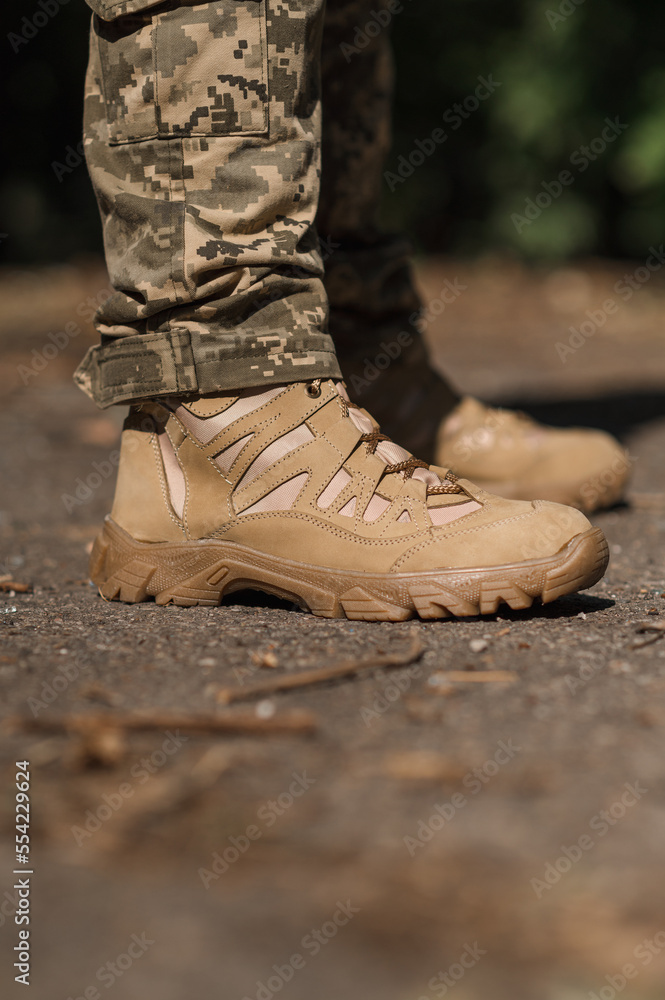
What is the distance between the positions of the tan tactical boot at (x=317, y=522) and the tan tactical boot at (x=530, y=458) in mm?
801

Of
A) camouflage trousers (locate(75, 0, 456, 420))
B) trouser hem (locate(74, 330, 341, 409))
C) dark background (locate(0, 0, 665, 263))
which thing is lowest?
dark background (locate(0, 0, 665, 263))

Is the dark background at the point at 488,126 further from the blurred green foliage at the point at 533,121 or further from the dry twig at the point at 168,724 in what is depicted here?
the dry twig at the point at 168,724

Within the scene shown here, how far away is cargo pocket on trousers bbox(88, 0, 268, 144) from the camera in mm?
1256

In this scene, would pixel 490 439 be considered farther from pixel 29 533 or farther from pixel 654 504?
pixel 29 533

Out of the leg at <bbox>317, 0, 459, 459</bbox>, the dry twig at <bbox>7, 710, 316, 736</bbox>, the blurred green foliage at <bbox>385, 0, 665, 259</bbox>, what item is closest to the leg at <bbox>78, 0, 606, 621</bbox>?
the dry twig at <bbox>7, 710, 316, 736</bbox>

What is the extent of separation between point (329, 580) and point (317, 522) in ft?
0.28

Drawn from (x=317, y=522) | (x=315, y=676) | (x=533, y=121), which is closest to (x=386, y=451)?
(x=317, y=522)

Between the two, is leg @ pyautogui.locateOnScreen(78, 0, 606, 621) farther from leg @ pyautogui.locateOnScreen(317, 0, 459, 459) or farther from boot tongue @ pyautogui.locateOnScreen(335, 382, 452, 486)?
leg @ pyautogui.locateOnScreen(317, 0, 459, 459)

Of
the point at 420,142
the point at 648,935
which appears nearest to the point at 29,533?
the point at 648,935

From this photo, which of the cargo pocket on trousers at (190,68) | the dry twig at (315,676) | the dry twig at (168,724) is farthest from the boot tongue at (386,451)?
the dry twig at (168,724)

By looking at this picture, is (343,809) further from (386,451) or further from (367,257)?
(367,257)

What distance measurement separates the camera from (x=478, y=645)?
4.00ft

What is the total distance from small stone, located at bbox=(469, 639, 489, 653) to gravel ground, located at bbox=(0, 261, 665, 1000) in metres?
0.01

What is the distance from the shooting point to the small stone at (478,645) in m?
1.21
